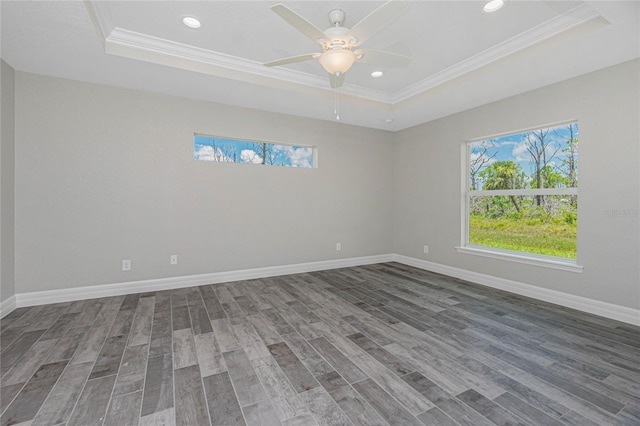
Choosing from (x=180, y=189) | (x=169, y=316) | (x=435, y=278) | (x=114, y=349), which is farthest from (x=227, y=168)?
(x=435, y=278)

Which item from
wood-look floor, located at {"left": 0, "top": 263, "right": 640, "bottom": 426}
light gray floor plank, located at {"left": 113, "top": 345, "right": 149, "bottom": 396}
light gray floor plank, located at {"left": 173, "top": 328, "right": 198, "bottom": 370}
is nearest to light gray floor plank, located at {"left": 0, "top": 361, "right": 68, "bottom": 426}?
wood-look floor, located at {"left": 0, "top": 263, "right": 640, "bottom": 426}

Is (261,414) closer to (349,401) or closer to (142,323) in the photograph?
(349,401)

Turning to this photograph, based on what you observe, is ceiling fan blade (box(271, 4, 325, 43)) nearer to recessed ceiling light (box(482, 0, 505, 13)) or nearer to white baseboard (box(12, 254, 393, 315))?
recessed ceiling light (box(482, 0, 505, 13))

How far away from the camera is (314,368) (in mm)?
1951

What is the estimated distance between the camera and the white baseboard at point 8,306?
2.74m

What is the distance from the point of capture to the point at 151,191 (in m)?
3.60

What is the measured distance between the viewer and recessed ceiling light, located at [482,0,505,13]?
2.22 meters

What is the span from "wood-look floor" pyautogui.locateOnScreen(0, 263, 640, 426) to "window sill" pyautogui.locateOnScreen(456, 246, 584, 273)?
0.47 m

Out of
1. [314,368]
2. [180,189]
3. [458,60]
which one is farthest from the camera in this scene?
[180,189]

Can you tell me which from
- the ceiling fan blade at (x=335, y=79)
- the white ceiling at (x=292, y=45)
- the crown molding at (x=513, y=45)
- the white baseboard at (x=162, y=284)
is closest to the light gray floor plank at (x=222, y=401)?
the white baseboard at (x=162, y=284)

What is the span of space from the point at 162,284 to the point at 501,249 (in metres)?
4.55

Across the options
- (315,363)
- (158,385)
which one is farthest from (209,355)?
(315,363)

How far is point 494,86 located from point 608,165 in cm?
139

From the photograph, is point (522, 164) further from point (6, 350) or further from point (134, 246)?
point (6, 350)
